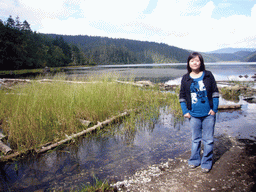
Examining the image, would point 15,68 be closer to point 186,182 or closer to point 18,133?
point 18,133

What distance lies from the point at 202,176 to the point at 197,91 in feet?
5.33

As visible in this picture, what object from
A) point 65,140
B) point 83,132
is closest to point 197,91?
point 83,132

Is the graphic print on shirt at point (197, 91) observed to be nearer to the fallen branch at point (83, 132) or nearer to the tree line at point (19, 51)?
the fallen branch at point (83, 132)

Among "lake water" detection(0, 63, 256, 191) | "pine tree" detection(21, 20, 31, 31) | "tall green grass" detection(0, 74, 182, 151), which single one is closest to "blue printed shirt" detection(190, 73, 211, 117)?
"lake water" detection(0, 63, 256, 191)

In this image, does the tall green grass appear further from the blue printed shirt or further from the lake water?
the blue printed shirt

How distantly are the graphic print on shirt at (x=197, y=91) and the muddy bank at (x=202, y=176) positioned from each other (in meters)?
1.45

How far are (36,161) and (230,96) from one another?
1214cm

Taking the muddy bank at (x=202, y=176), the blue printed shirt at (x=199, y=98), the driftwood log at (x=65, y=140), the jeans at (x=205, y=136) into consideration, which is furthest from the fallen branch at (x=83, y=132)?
the blue printed shirt at (x=199, y=98)

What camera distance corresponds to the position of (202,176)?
119 inches

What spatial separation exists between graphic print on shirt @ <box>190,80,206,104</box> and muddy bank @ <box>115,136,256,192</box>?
1.45 m

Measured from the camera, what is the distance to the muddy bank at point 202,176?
2.77m

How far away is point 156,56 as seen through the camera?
183 metres

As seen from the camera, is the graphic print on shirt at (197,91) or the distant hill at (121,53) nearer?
the graphic print on shirt at (197,91)

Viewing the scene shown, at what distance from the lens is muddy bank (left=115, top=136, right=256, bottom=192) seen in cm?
277
